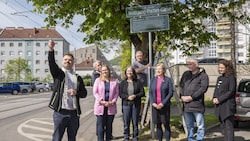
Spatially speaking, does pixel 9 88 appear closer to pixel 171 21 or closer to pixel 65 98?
pixel 171 21

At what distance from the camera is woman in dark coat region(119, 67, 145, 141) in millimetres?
7406

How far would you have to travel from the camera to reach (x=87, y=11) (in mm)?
8688

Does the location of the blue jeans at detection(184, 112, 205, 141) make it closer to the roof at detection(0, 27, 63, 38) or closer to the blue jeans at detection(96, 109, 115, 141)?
the blue jeans at detection(96, 109, 115, 141)

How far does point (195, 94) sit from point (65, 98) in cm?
287

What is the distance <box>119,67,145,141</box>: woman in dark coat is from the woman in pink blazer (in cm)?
52

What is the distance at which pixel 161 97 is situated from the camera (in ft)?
23.6

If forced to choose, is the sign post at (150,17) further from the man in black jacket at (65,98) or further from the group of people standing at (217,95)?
the man in black jacket at (65,98)

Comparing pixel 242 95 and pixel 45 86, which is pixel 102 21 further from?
pixel 45 86

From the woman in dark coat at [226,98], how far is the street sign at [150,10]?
1802 mm

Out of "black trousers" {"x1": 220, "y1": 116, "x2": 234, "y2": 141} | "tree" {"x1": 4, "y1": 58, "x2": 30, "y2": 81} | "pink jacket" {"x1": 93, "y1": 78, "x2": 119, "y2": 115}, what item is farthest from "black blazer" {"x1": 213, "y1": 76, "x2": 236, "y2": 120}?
"tree" {"x1": 4, "y1": 58, "x2": 30, "y2": 81}

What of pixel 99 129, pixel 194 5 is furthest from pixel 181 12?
pixel 99 129

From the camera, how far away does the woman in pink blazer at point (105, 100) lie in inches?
268

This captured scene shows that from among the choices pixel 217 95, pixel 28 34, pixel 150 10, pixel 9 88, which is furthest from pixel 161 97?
pixel 28 34

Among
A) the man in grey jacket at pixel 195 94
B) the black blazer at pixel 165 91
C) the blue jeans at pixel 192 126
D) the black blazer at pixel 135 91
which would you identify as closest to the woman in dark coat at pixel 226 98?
the man in grey jacket at pixel 195 94
